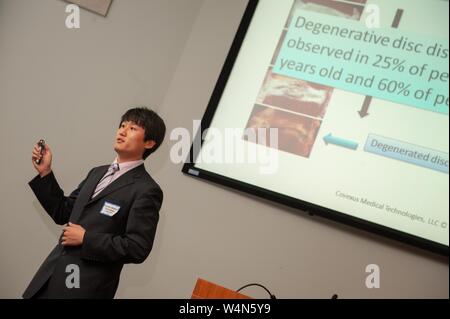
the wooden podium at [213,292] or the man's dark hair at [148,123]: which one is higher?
the man's dark hair at [148,123]

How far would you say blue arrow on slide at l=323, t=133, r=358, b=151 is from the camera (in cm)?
289

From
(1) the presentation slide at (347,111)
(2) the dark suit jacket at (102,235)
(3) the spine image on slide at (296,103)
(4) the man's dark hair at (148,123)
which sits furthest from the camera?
(3) the spine image on slide at (296,103)

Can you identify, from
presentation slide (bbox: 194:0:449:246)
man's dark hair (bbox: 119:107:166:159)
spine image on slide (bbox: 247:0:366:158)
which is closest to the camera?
man's dark hair (bbox: 119:107:166:159)

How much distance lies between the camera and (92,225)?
209 cm

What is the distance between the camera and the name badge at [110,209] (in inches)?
82.5

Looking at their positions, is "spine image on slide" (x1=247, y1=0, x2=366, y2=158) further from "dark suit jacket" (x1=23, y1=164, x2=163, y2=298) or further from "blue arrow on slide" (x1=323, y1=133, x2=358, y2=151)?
"dark suit jacket" (x1=23, y1=164, x2=163, y2=298)

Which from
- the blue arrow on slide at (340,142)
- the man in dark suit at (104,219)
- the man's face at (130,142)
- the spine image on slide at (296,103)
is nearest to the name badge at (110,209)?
the man in dark suit at (104,219)

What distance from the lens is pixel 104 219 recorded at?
6.87 feet

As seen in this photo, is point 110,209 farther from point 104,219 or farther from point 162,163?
point 162,163

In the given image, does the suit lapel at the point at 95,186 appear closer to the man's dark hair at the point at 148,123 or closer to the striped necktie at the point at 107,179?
the striped necktie at the point at 107,179

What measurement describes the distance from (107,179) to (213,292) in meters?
0.61

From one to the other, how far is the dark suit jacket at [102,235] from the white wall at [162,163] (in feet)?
3.04

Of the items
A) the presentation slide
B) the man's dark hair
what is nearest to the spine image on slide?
the presentation slide

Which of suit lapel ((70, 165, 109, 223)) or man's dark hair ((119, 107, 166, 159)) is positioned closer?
suit lapel ((70, 165, 109, 223))
